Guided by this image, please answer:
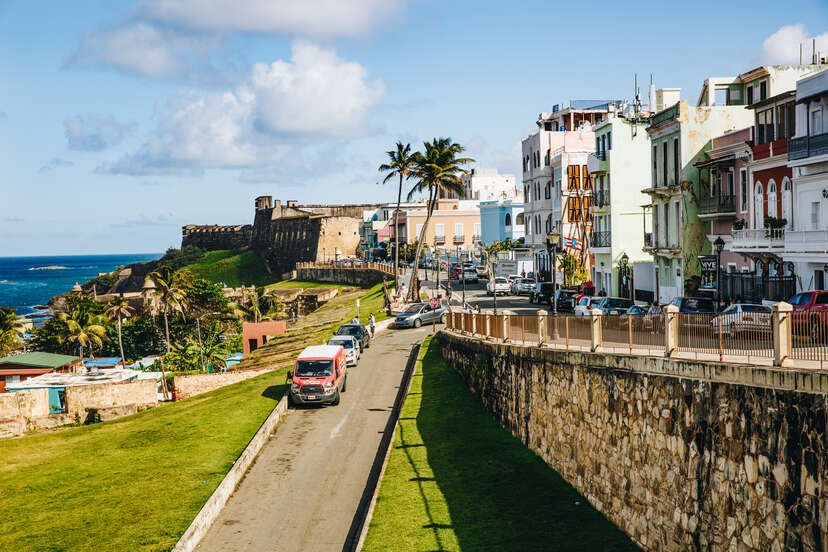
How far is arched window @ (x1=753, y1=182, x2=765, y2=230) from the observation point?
112 ft

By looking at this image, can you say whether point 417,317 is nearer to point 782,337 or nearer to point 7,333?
point 7,333

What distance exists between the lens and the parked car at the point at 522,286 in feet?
199

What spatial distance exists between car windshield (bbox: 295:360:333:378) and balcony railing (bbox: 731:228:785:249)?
1855cm

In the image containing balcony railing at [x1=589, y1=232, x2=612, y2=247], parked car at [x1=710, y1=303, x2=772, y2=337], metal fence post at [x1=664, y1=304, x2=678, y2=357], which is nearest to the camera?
parked car at [x1=710, y1=303, x2=772, y2=337]

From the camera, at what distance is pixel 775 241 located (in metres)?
31.6

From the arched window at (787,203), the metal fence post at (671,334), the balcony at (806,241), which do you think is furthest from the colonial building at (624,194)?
the metal fence post at (671,334)

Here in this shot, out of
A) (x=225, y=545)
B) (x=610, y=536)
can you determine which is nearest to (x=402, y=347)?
(x=225, y=545)

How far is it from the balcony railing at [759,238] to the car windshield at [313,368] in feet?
60.8

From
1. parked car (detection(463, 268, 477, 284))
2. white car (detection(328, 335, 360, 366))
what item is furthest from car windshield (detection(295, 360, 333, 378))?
parked car (detection(463, 268, 477, 284))

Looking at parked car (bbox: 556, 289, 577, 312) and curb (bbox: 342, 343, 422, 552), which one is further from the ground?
parked car (bbox: 556, 289, 577, 312)

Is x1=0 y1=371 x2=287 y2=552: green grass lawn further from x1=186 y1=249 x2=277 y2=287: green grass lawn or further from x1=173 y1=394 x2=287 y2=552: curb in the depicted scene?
x1=186 y1=249 x2=277 y2=287: green grass lawn

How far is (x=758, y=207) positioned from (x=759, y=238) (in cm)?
236

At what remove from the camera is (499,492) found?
21609 mm

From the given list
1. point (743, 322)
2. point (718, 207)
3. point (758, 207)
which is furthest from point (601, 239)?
point (743, 322)
